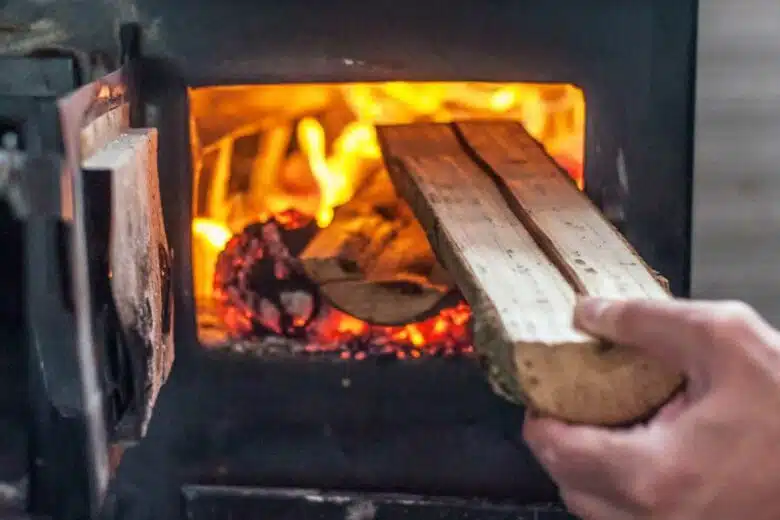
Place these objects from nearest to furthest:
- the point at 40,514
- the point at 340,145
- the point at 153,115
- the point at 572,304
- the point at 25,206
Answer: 1. the point at 572,304
2. the point at 25,206
3. the point at 40,514
4. the point at 153,115
5. the point at 340,145

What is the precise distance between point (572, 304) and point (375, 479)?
499mm

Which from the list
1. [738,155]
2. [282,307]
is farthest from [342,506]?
[738,155]

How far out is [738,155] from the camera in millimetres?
1351

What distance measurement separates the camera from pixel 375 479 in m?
1.14

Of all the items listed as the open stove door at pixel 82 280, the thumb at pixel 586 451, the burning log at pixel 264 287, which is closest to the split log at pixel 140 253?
the open stove door at pixel 82 280

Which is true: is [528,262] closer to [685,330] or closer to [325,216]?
[685,330]

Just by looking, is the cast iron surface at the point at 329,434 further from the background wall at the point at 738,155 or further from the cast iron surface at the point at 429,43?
the background wall at the point at 738,155

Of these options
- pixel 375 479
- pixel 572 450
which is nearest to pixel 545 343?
pixel 572 450

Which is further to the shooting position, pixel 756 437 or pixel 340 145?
pixel 340 145

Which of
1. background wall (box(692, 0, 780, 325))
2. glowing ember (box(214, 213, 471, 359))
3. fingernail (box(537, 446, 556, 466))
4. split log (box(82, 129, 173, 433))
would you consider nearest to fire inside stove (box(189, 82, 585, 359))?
glowing ember (box(214, 213, 471, 359))

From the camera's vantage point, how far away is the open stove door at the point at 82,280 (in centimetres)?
80

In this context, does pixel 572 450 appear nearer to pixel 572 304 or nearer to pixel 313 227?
pixel 572 304

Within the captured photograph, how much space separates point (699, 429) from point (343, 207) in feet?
2.08

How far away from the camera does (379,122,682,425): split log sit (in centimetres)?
65
